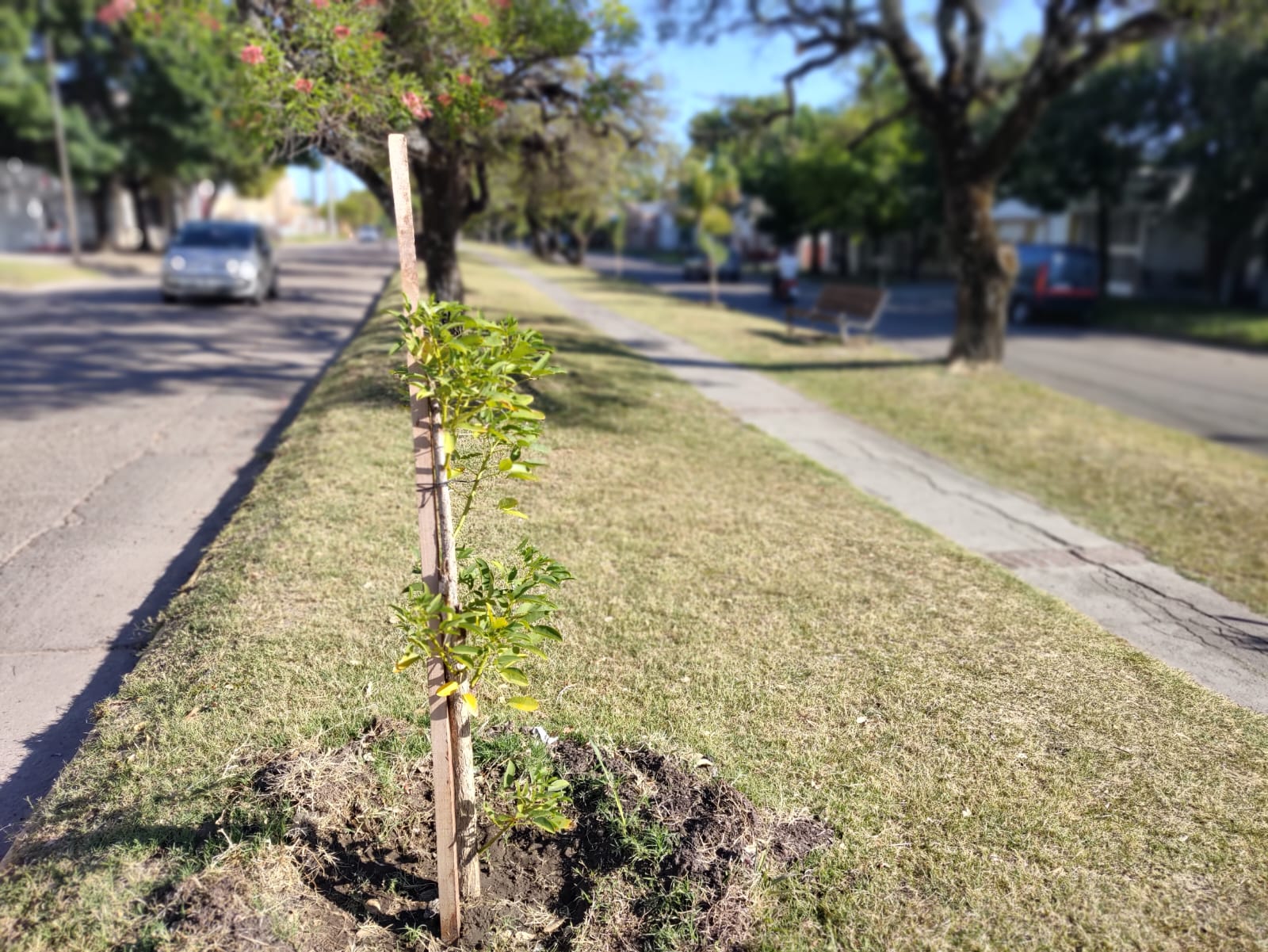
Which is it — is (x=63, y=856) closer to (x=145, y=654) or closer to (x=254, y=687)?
(x=254, y=687)

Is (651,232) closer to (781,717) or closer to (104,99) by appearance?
(104,99)

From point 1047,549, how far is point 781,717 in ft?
10.6

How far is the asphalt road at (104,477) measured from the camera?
3.90m

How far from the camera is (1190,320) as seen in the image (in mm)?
23656

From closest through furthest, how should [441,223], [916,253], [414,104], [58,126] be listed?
[414,104] → [441,223] → [58,126] → [916,253]

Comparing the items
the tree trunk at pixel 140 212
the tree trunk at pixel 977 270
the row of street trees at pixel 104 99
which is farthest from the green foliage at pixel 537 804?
the tree trunk at pixel 140 212

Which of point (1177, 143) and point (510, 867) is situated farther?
point (1177, 143)

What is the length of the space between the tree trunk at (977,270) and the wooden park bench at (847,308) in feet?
8.25

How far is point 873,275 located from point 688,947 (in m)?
48.3

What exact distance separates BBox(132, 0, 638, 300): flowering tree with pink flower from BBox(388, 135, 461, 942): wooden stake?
4799 mm

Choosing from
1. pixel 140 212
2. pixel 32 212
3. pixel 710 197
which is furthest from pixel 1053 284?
pixel 32 212

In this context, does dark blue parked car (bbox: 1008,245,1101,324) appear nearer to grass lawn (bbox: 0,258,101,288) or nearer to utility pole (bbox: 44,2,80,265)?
grass lawn (bbox: 0,258,101,288)

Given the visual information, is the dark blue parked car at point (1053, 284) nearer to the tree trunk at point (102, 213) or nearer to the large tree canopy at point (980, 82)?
the large tree canopy at point (980, 82)

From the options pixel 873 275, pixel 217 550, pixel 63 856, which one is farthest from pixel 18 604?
pixel 873 275
